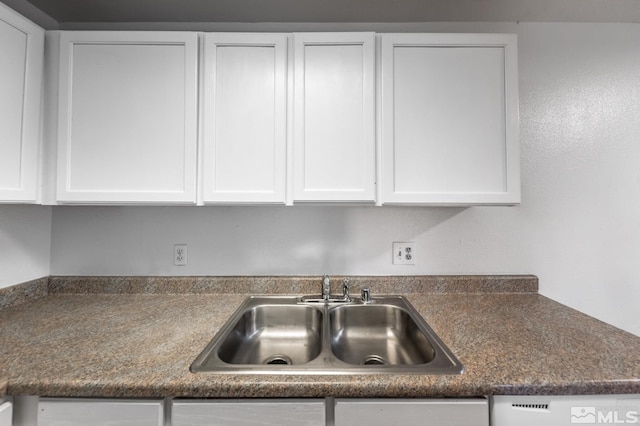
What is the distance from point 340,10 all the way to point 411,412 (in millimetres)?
1668

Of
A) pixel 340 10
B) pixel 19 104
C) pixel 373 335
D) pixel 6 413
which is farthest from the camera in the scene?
pixel 340 10

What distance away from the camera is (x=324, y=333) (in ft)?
3.61

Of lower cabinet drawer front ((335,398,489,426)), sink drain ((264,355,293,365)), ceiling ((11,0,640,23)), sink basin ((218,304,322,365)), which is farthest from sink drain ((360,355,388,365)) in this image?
ceiling ((11,0,640,23))

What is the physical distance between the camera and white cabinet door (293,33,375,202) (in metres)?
1.16

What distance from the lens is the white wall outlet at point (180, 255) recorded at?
1487 mm

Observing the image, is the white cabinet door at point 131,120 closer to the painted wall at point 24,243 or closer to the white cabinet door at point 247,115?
the white cabinet door at point 247,115

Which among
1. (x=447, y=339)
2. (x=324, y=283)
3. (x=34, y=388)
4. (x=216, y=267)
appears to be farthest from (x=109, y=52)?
(x=447, y=339)

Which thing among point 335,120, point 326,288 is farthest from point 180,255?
point 335,120

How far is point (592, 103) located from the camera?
1.49 m

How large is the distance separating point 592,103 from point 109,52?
92.0 inches

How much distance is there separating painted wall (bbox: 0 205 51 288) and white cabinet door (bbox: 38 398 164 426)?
0.90m

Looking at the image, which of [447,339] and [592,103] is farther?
[592,103]

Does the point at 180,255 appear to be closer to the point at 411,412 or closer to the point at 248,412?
the point at 248,412

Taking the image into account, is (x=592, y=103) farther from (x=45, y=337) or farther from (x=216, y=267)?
(x=45, y=337)
